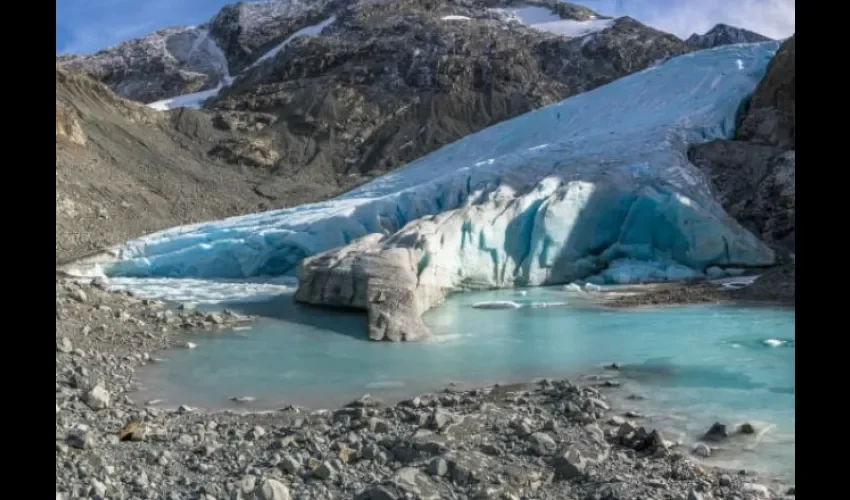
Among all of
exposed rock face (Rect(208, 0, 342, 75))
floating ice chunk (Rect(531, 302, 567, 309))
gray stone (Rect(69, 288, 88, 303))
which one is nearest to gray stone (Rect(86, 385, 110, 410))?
gray stone (Rect(69, 288, 88, 303))

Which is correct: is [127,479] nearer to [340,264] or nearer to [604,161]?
[340,264]

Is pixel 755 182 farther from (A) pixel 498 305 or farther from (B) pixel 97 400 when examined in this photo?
(B) pixel 97 400

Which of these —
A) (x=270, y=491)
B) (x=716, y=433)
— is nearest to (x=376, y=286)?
(x=716, y=433)

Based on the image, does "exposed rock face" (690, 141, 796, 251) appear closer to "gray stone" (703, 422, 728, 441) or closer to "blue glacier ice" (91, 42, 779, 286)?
"blue glacier ice" (91, 42, 779, 286)

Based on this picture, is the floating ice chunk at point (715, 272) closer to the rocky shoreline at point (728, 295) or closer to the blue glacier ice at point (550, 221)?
the blue glacier ice at point (550, 221)

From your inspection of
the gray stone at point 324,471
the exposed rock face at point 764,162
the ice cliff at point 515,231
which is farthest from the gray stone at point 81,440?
the exposed rock face at point 764,162

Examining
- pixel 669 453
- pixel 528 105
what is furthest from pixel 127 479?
pixel 528 105
